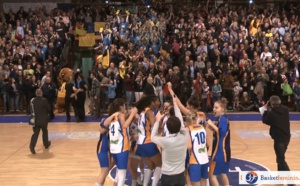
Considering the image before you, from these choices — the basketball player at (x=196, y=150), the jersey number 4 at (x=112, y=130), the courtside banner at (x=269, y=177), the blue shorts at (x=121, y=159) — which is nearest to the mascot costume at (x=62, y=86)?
the courtside banner at (x=269, y=177)

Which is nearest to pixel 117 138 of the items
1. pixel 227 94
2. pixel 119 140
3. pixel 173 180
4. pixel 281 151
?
pixel 119 140

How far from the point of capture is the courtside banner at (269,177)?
328 inches

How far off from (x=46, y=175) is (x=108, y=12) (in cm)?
1417

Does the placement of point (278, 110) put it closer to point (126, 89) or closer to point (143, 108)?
point (143, 108)

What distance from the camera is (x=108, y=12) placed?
2245 centimetres

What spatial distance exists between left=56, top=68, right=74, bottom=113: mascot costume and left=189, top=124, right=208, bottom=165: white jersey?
10.3 metres

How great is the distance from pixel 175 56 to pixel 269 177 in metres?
9.77

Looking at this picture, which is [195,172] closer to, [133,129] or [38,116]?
[133,129]

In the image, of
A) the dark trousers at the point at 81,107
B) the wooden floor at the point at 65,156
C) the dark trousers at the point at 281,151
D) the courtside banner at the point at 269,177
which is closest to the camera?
the dark trousers at the point at 281,151

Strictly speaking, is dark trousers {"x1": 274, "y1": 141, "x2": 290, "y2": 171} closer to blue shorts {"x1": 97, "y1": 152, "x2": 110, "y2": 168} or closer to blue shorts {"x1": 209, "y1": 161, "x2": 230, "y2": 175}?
blue shorts {"x1": 209, "y1": 161, "x2": 230, "y2": 175}

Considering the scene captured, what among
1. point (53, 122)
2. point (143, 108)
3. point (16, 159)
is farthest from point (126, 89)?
point (143, 108)

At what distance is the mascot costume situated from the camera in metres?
16.5

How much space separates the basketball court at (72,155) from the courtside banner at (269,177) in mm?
209

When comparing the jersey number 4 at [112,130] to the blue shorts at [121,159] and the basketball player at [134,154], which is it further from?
the basketball player at [134,154]
